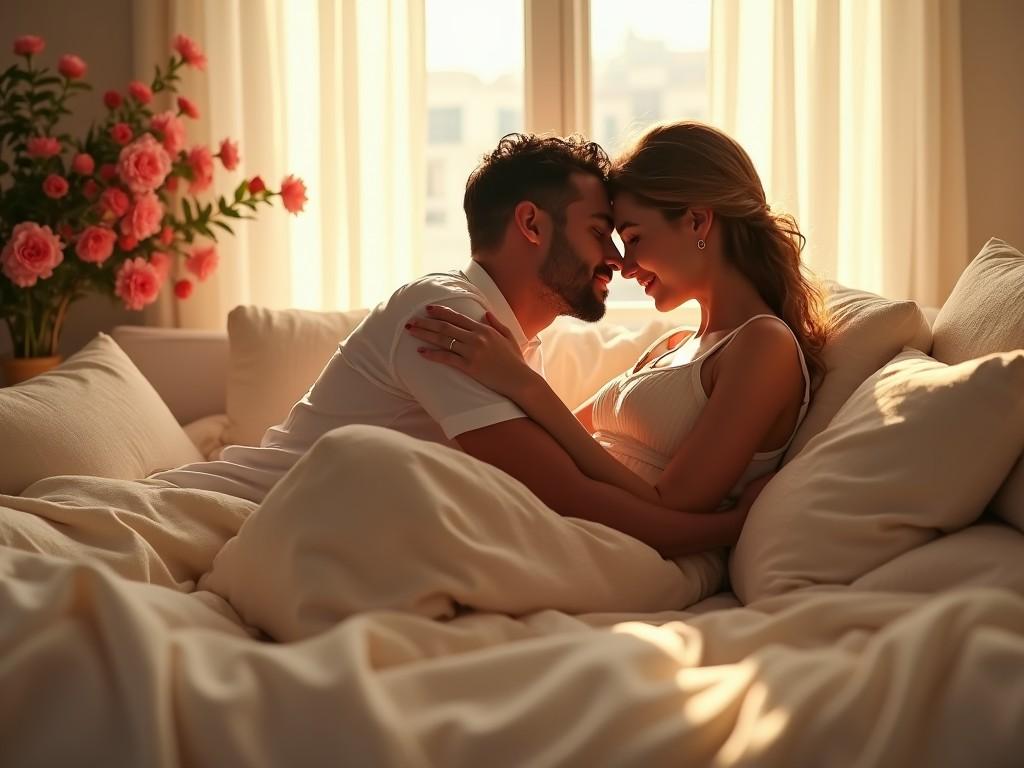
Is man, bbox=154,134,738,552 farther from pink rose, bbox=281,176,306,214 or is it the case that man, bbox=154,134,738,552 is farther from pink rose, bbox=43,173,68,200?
pink rose, bbox=43,173,68,200

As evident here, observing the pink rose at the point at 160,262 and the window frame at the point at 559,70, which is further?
the window frame at the point at 559,70

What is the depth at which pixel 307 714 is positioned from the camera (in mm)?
997

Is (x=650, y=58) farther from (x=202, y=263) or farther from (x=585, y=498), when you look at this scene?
(x=585, y=498)

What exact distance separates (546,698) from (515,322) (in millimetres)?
1132

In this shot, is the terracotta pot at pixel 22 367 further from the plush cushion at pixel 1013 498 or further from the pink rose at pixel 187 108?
the plush cushion at pixel 1013 498

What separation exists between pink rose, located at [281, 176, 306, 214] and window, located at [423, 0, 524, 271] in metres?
0.59

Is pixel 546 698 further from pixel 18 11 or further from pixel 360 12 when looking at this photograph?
pixel 18 11

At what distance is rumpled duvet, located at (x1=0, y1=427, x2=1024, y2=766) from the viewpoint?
975 mm

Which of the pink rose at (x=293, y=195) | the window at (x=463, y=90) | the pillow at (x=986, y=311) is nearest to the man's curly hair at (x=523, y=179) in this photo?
the pillow at (x=986, y=311)

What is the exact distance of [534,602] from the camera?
4.52 feet

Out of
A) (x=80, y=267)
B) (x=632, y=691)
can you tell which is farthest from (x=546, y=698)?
(x=80, y=267)

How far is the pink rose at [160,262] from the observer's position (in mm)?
2896

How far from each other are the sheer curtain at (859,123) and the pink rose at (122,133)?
1.79m

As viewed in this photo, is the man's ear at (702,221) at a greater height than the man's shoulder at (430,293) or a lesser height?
greater
